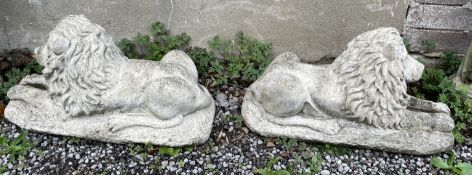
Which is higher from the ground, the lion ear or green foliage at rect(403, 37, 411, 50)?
the lion ear

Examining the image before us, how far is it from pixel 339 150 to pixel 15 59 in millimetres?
3035

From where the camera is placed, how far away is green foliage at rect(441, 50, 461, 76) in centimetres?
462

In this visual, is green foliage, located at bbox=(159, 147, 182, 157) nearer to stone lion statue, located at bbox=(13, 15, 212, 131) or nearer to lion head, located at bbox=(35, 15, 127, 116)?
stone lion statue, located at bbox=(13, 15, 212, 131)

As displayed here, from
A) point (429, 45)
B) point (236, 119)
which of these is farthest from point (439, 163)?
point (236, 119)

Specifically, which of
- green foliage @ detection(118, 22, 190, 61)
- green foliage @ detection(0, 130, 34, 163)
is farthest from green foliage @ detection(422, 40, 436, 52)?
green foliage @ detection(0, 130, 34, 163)

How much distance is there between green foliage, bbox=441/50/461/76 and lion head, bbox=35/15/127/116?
2889 millimetres

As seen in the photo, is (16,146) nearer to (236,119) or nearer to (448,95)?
(236,119)

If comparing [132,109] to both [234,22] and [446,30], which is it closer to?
[234,22]

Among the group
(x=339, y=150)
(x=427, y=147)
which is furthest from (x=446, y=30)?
(x=339, y=150)

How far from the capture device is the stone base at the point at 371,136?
3824mm

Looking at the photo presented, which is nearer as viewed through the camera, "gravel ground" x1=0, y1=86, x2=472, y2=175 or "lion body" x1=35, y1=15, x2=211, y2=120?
"lion body" x1=35, y1=15, x2=211, y2=120

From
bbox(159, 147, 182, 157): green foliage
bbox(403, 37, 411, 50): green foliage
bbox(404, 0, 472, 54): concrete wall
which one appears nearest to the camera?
bbox(159, 147, 182, 157): green foliage

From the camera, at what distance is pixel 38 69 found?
4641 mm

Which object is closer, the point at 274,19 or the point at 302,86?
the point at 302,86
